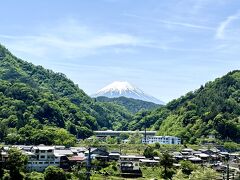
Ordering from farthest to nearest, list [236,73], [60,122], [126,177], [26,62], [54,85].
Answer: [26,62], [54,85], [236,73], [60,122], [126,177]

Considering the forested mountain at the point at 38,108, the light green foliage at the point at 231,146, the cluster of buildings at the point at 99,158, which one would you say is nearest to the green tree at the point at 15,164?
the cluster of buildings at the point at 99,158

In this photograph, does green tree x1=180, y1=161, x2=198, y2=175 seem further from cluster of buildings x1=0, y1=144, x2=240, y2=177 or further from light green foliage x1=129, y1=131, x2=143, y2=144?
light green foliage x1=129, y1=131, x2=143, y2=144

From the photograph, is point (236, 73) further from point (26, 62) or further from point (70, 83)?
point (26, 62)

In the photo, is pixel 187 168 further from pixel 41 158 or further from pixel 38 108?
pixel 38 108

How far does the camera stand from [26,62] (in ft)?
456

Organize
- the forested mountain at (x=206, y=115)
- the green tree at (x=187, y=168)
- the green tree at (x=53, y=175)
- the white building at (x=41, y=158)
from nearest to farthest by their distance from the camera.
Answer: the green tree at (x=53, y=175), the white building at (x=41, y=158), the green tree at (x=187, y=168), the forested mountain at (x=206, y=115)

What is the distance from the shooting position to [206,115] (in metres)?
81.9

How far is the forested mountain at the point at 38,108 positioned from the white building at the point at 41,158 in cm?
1188

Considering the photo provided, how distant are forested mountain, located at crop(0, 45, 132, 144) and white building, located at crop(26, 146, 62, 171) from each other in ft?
39.0

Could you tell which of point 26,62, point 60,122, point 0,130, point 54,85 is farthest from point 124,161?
point 26,62

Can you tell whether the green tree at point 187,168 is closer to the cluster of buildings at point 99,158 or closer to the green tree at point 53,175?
the cluster of buildings at point 99,158

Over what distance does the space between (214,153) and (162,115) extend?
48.0m

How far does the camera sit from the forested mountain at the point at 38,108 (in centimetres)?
6209

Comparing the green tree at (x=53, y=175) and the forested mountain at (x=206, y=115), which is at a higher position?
the forested mountain at (x=206, y=115)
